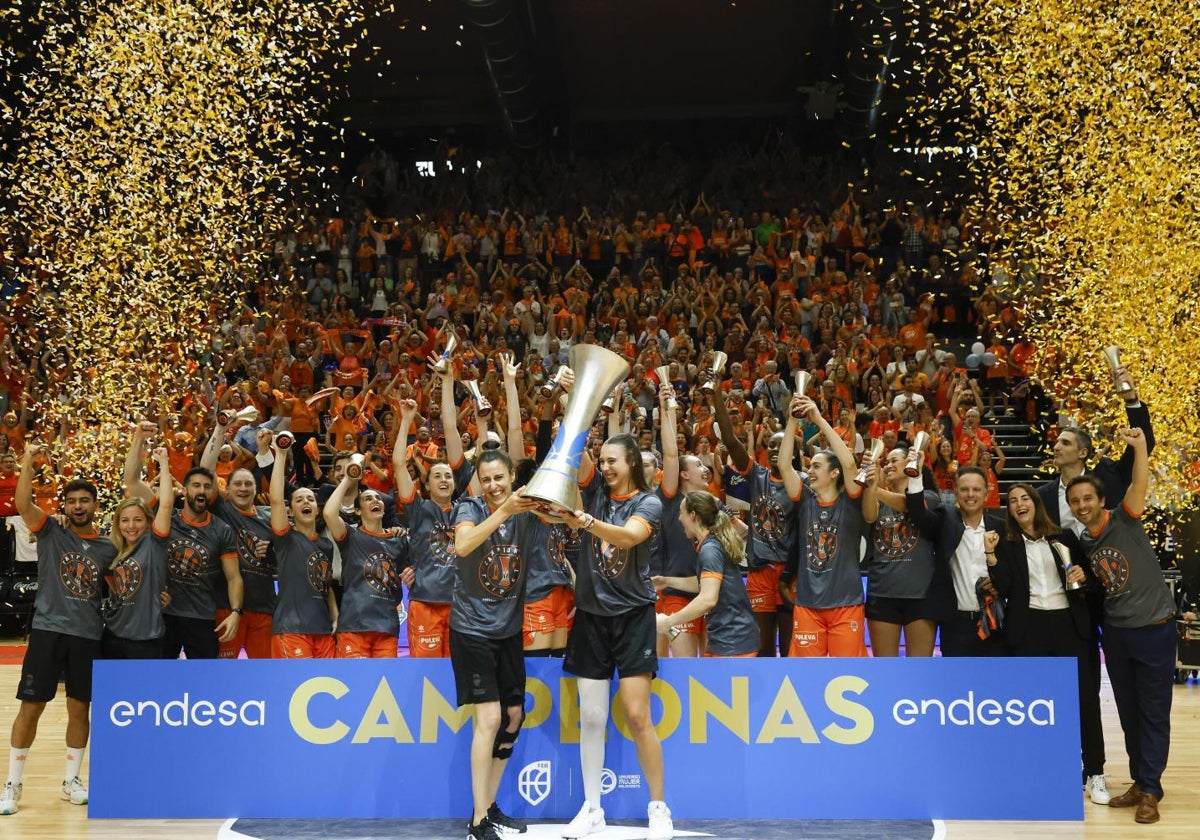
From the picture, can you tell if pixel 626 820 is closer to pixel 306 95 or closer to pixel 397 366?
pixel 397 366

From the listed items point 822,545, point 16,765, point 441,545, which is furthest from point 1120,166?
point 16,765

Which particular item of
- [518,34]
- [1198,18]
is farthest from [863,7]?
[1198,18]

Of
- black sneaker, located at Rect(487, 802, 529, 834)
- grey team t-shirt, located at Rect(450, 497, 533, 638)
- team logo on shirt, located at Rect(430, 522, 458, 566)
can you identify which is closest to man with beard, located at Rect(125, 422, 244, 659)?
team logo on shirt, located at Rect(430, 522, 458, 566)

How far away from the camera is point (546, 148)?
72.6 feet

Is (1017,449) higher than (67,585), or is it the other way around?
(1017,449)

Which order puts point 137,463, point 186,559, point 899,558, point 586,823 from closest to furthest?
point 586,823
point 899,558
point 186,559
point 137,463

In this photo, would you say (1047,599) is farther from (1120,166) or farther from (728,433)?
(1120,166)

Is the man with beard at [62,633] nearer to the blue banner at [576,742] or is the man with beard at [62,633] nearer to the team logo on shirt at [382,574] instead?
the blue banner at [576,742]

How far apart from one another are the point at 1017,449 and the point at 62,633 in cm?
1108

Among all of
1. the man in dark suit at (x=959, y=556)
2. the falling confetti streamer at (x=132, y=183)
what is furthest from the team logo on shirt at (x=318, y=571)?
the falling confetti streamer at (x=132, y=183)

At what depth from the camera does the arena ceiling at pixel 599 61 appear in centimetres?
1855

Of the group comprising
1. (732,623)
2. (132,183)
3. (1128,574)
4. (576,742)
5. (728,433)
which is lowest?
(576,742)

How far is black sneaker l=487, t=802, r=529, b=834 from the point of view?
5.52 meters

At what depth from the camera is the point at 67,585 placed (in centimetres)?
645
